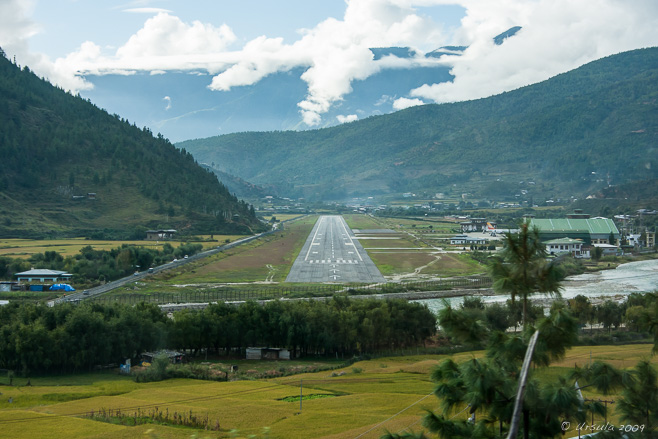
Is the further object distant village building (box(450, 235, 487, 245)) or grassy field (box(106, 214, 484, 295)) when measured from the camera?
distant village building (box(450, 235, 487, 245))

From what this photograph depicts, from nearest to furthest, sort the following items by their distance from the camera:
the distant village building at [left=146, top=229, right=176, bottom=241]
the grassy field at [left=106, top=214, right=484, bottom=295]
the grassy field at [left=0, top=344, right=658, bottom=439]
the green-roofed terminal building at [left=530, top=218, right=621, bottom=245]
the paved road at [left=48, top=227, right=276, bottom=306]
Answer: the grassy field at [left=0, top=344, right=658, bottom=439] → the paved road at [left=48, top=227, right=276, bottom=306] → the grassy field at [left=106, top=214, right=484, bottom=295] → the green-roofed terminal building at [left=530, top=218, right=621, bottom=245] → the distant village building at [left=146, top=229, right=176, bottom=241]

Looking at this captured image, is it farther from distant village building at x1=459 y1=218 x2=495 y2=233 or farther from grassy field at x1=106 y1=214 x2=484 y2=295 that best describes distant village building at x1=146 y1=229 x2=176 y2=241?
distant village building at x1=459 y1=218 x2=495 y2=233

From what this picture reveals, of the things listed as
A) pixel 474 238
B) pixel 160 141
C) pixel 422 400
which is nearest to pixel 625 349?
pixel 422 400

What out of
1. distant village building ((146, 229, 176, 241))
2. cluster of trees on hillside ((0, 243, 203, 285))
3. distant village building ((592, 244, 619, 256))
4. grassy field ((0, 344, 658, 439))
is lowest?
grassy field ((0, 344, 658, 439))

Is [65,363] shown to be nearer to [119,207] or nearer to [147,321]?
[147,321]

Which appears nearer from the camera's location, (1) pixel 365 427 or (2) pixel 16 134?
(1) pixel 365 427

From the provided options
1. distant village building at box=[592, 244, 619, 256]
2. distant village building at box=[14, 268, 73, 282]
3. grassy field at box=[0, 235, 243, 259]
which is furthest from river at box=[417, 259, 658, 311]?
grassy field at box=[0, 235, 243, 259]

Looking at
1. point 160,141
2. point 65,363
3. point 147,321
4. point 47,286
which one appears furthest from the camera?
point 160,141
